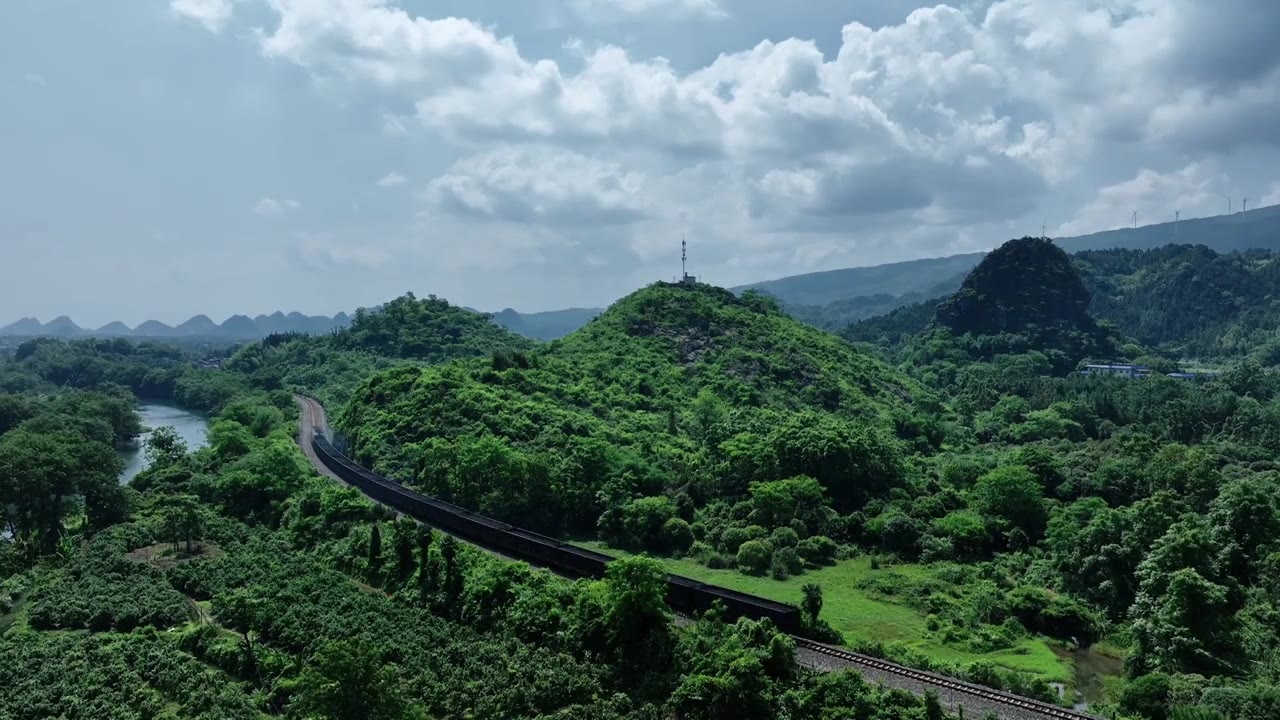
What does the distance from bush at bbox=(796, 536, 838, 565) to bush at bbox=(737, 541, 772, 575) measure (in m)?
2.21

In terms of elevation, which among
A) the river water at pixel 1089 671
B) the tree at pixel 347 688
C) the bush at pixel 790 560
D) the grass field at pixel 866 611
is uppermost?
the tree at pixel 347 688

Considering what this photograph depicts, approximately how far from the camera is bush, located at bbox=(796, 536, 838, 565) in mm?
41156

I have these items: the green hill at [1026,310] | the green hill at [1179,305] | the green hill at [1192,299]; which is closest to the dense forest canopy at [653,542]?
the green hill at [1026,310]

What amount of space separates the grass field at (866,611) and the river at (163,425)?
55533mm

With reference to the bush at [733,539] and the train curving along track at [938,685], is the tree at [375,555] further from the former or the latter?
the train curving along track at [938,685]

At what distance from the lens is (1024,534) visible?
140 feet

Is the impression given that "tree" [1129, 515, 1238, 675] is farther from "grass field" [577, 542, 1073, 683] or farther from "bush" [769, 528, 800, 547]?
"bush" [769, 528, 800, 547]

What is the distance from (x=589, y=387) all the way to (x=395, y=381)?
664 inches

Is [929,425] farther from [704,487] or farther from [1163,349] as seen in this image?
[1163,349]

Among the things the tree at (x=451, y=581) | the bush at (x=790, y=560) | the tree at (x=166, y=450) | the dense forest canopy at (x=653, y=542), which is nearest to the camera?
the dense forest canopy at (x=653, y=542)

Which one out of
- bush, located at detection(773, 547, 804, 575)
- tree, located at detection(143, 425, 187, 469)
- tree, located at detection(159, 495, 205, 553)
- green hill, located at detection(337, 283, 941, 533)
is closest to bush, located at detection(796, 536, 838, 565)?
bush, located at detection(773, 547, 804, 575)

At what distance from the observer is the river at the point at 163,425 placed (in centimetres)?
7800

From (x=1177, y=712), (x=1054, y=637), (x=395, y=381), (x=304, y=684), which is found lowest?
(x=1054, y=637)

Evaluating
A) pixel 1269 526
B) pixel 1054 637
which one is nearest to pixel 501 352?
pixel 1054 637
